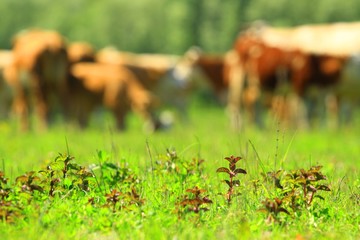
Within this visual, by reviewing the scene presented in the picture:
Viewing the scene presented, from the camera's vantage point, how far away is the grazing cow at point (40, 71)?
50.4ft

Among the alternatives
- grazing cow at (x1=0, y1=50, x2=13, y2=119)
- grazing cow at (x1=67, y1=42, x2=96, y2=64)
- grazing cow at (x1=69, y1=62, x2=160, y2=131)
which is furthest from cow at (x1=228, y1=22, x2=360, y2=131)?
grazing cow at (x1=0, y1=50, x2=13, y2=119)

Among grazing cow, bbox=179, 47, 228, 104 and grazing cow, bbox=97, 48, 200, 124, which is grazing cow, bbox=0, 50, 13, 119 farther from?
grazing cow, bbox=179, 47, 228, 104

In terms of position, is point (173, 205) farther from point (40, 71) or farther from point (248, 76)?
point (248, 76)

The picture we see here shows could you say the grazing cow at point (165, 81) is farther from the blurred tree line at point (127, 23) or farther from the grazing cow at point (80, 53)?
the blurred tree line at point (127, 23)

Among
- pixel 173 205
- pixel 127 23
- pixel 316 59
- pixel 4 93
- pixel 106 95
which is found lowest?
pixel 4 93

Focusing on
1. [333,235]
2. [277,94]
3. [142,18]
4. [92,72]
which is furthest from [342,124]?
[333,235]

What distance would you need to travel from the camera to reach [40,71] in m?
15.4

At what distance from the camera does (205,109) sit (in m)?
28.8

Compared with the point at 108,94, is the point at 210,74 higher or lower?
lower

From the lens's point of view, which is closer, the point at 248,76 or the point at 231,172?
the point at 231,172

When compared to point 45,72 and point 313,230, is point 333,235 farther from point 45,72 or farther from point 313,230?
point 45,72

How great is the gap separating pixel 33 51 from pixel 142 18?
14116 mm

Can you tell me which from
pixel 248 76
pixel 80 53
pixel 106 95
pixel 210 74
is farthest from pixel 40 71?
pixel 210 74

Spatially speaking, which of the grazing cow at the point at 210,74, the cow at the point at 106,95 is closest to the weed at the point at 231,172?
the cow at the point at 106,95
